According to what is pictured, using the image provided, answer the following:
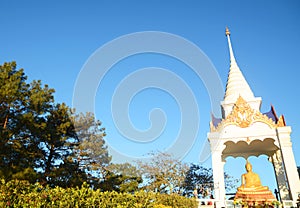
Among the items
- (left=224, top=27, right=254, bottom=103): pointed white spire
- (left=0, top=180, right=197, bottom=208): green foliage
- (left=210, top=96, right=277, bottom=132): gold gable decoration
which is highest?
(left=224, top=27, right=254, bottom=103): pointed white spire

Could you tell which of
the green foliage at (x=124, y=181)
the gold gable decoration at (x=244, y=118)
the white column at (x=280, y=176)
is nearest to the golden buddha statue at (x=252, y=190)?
the gold gable decoration at (x=244, y=118)

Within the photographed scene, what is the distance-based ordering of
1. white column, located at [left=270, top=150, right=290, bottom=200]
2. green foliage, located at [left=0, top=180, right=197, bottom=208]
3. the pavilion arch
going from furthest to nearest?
the pavilion arch < white column, located at [left=270, top=150, right=290, bottom=200] < green foliage, located at [left=0, top=180, right=197, bottom=208]

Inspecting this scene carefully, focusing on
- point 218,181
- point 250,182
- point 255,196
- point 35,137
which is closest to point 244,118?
point 250,182

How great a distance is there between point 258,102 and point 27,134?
581 inches

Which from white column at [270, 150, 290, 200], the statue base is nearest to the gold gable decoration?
white column at [270, 150, 290, 200]

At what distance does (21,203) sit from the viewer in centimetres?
416

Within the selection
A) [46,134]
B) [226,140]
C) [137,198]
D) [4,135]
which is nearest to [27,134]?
[46,134]

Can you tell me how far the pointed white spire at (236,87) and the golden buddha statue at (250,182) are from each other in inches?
238

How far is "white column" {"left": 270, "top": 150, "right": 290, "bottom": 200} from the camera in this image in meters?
14.8

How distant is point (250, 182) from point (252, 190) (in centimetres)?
97

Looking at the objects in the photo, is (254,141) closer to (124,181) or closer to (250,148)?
(250,148)

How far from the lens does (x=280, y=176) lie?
15.6 m

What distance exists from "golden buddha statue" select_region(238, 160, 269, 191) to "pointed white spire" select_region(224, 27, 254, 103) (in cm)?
605

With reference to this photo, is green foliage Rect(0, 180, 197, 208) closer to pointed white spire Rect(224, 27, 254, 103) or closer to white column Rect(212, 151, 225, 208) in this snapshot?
white column Rect(212, 151, 225, 208)
